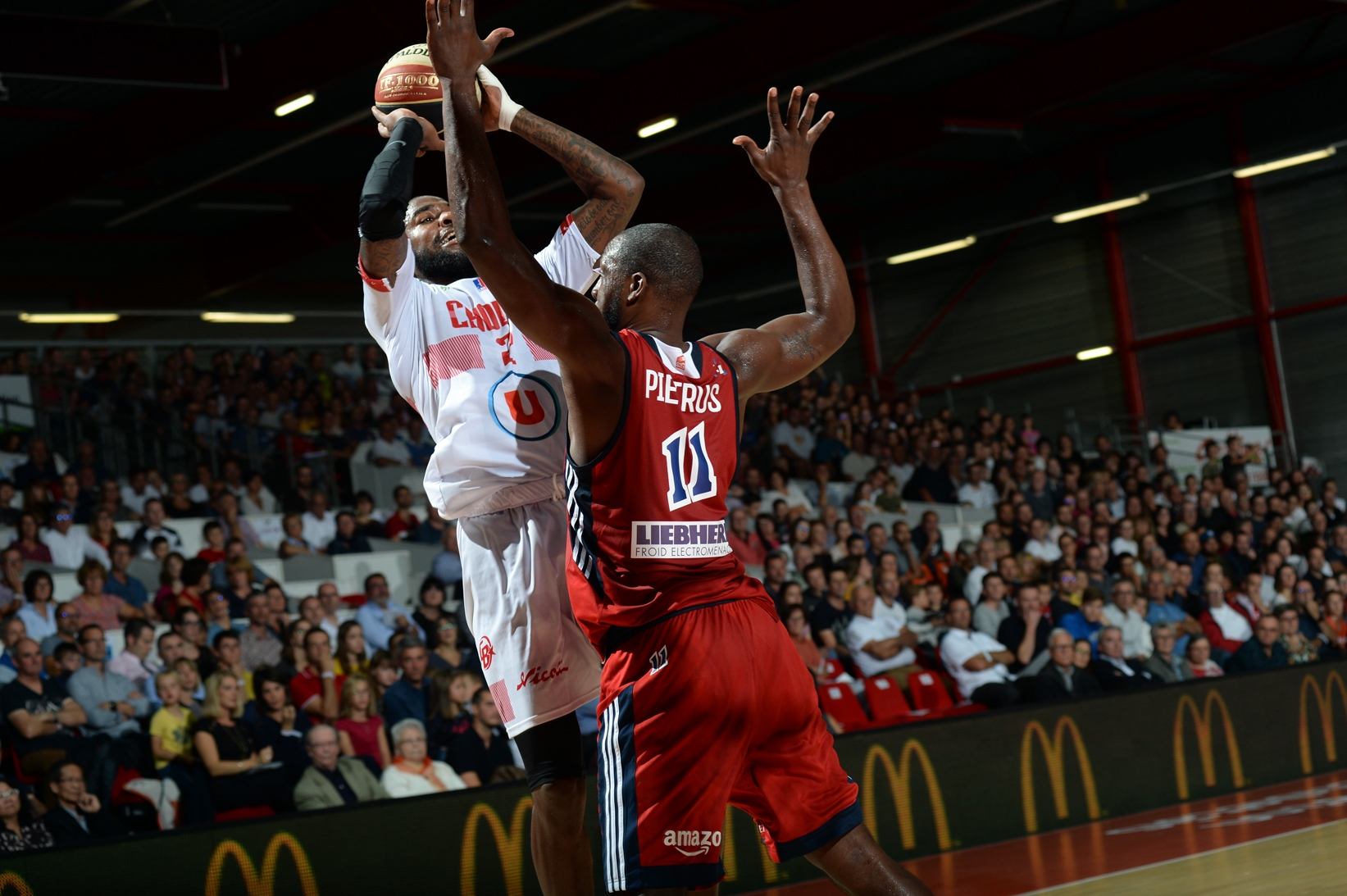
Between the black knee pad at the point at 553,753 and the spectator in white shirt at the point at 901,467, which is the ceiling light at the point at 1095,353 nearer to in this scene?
the spectator in white shirt at the point at 901,467

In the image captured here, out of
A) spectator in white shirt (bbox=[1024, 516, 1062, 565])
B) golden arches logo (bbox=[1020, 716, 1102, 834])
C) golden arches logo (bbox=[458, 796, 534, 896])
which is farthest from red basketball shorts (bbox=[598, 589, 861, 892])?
spectator in white shirt (bbox=[1024, 516, 1062, 565])

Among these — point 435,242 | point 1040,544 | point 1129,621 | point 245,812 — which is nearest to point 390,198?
point 435,242

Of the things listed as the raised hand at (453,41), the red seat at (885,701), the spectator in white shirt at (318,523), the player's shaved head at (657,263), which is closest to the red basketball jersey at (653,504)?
the player's shaved head at (657,263)

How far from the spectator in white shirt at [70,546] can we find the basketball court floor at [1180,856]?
251 inches

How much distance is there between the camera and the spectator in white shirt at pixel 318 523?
500 inches

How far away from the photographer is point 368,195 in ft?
11.2

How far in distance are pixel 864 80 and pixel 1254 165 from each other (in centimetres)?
641

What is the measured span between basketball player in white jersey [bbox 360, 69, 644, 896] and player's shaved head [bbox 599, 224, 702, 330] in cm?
53

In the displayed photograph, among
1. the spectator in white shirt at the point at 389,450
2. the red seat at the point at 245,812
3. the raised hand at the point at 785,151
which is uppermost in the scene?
the spectator in white shirt at the point at 389,450

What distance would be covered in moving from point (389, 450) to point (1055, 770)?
8.31 meters

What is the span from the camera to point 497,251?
117 inches

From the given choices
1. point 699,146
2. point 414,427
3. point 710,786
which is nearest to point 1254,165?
point 699,146

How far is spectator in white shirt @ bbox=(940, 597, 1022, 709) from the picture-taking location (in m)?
10.2

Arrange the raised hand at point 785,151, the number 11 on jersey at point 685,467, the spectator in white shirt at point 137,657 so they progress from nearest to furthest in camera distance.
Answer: the number 11 on jersey at point 685,467
the raised hand at point 785,151
the spectator in white shirt at point 137,657
